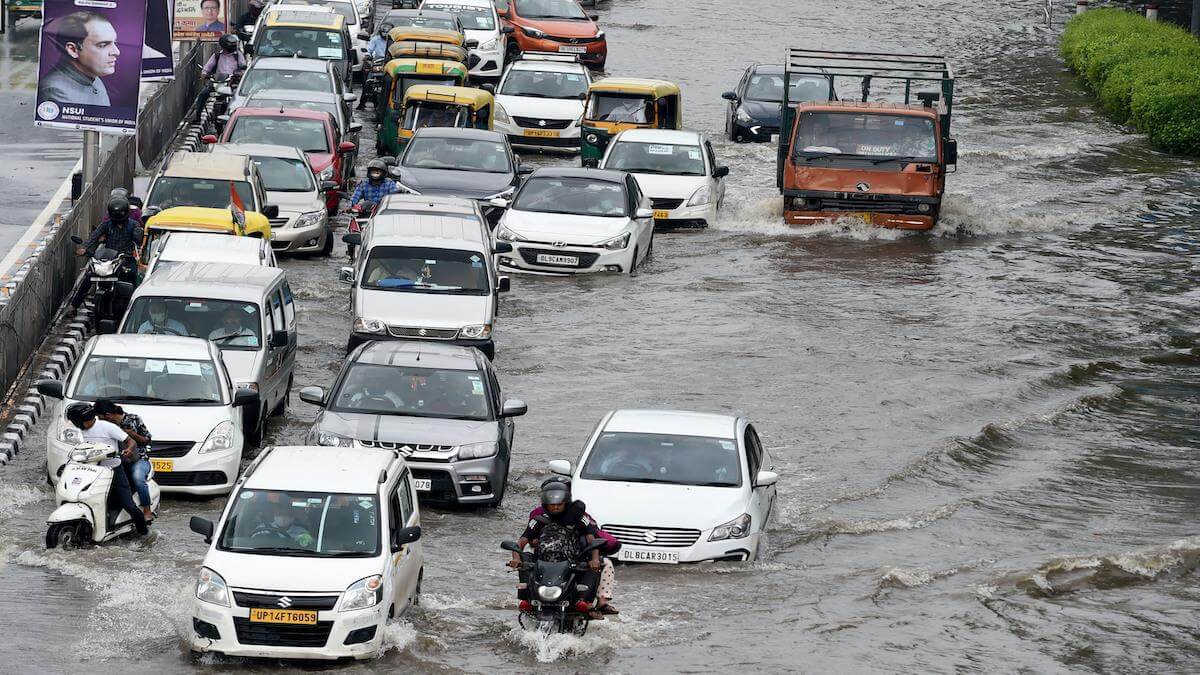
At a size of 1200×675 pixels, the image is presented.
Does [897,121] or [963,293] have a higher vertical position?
[897,121]

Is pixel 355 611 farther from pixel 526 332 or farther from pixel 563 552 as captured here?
pixel 526 332

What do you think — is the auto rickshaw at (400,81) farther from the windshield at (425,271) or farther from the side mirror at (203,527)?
the side mirror at (203,527)

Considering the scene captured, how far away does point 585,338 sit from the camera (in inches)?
1027

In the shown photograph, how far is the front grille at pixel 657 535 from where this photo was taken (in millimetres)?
15967

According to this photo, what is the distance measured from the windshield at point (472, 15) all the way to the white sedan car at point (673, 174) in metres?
12.6

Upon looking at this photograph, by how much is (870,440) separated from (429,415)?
5.64 metres

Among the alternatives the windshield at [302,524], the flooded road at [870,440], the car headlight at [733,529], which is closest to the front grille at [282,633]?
the flooded road at [870,440]

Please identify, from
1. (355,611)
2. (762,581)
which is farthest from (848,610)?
(355,611)

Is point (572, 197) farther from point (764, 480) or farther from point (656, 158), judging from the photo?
point (764, 480)

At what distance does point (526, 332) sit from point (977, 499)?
809cm

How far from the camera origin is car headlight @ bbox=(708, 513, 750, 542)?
52.4 feet

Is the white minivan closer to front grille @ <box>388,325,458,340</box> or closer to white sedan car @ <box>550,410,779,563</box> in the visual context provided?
white sedan car @ <box>550,410,779,563</box>

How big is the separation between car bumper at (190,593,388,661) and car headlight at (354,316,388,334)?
9606 millimetres

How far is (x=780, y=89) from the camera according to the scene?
4034 centimetres
